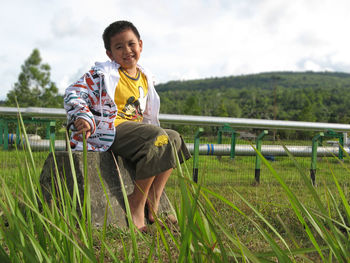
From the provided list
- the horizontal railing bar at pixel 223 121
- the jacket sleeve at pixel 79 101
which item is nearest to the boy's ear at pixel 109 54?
the jacket sleeve at pixel 79 101

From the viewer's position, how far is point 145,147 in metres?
2.13

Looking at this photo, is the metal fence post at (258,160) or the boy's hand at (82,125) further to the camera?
the metal fence post at (258,160)

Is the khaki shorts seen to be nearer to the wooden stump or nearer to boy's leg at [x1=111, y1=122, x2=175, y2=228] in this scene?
boy's leg at [x1=111, y1=122, x2=175, y2=228]

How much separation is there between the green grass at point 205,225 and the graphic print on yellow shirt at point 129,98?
61cm

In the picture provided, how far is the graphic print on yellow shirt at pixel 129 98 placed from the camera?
95.1 inches

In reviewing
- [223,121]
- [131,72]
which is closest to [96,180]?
[131,72]

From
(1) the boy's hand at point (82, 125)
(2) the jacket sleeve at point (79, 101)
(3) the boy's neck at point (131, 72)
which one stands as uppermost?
(3) the boy's neck at point (131, 72)

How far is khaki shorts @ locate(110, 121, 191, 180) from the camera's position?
2.09m

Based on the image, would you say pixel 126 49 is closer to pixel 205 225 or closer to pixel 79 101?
pixel 79 101

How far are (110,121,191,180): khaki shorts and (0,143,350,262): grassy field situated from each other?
9.0 inches

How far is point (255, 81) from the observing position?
120000 mm

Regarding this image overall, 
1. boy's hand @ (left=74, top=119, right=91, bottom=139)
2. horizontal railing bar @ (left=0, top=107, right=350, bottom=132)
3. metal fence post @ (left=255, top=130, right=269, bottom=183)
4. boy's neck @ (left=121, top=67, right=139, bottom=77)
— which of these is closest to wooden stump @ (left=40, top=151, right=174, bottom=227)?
boy's hand @ (left=74, top=119, right=91, bottom=139)

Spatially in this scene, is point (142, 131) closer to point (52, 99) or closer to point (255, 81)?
point (52, 99)

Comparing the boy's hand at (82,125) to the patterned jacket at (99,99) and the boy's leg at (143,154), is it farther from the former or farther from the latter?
the boy's leg at (143,154)
